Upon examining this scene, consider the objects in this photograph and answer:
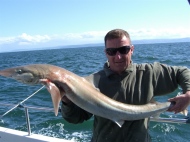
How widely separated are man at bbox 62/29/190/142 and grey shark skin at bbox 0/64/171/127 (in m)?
0.11

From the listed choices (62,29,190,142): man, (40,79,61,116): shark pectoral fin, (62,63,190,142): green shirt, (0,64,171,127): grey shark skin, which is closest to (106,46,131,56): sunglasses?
(62,29,190,142): man

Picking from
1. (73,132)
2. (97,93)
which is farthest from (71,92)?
(73,132)

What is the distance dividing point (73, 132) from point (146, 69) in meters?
5.68

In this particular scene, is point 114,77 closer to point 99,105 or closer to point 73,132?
point 99,105

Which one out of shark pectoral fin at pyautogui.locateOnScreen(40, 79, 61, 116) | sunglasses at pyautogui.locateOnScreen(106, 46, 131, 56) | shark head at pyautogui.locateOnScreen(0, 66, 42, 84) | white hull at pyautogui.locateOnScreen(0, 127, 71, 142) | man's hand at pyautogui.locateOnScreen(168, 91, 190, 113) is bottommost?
white hull at pyautogui.locateOnScreen(0, 127, 71, 142)

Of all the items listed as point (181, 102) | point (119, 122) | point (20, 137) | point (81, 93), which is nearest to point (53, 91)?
point (81, 93)

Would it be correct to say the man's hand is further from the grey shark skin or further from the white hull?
the white hull

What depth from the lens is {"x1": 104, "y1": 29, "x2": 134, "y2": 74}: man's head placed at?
2.89 meters

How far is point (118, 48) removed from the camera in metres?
2.89

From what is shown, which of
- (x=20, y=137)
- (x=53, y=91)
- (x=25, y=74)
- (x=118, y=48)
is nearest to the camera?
(x=53, y=91)

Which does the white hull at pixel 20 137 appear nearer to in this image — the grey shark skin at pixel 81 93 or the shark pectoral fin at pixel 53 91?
the grey shark skin at pixel 81 93

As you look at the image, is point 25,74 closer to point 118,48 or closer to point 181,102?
point 118,48

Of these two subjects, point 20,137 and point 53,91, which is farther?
point 20,137

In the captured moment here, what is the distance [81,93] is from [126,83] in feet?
1.77
